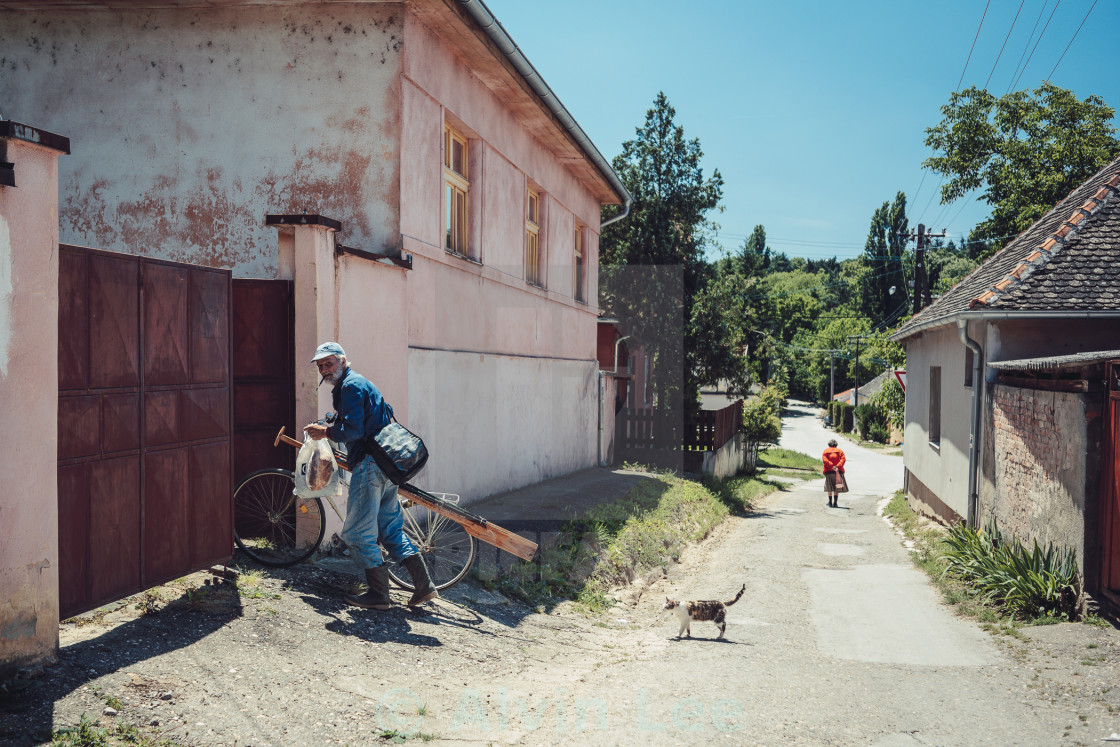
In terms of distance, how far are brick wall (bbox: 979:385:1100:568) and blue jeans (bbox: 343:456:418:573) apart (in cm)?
576

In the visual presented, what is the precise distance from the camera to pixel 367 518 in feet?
18.9

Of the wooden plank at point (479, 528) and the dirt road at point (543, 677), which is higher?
the wooden plank at point (479, 528)

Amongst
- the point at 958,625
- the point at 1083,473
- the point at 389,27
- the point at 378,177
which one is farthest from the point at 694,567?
the point at 389,27

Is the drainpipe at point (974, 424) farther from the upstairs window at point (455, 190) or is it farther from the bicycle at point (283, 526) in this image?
the bicycle at point (283, 526)

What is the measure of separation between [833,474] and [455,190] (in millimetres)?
13547

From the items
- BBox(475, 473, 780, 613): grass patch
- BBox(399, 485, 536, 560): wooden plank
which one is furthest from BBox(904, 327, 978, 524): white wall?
BBox(399, 485, 536, 560): wooden plank

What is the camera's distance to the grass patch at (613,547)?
7789 millimetres

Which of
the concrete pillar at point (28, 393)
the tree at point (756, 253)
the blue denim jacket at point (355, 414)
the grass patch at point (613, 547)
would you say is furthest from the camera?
the tree at point (756, 253)

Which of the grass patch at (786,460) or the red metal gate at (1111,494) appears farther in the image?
the grass patch at (786,460)

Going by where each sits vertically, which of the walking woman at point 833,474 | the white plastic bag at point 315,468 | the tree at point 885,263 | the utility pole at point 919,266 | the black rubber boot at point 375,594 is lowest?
the walking woman at point 833,474

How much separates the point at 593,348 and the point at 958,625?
1116 cm

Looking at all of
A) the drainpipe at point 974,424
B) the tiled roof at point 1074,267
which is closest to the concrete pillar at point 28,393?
the tiled roof at point 1074,267

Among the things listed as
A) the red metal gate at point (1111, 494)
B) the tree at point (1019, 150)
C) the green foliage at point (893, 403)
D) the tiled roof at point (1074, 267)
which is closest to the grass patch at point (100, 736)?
the red metal gate at point (1111, 494)

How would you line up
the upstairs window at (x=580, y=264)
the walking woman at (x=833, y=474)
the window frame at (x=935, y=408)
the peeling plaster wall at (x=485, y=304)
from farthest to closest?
the walking woman at (x=833, y=474)
the upstairs window at (x=580, y=264)
the window frame at (x=935, y=408)
the peeling plaster wall at (x=485, y=304)
